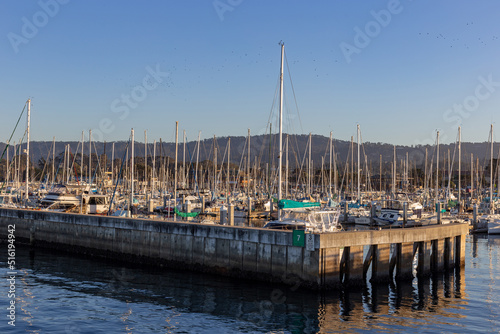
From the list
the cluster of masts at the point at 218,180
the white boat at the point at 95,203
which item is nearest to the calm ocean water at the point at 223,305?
the cluster of masts at the point at 218,180

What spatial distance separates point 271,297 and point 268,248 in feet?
10.5

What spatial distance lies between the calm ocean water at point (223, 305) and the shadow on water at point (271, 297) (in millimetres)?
46

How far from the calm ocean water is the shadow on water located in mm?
46

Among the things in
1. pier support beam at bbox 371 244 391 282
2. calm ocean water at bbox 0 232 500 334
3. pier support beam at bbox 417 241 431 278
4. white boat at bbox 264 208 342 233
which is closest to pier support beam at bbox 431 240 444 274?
calm ocean water at bbox 0 232 500 334

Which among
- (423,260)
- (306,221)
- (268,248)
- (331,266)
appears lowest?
(423,260)

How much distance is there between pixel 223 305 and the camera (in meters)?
23.0

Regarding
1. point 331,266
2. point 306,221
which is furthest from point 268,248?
point 306,221

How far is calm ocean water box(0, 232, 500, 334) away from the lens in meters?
20.1

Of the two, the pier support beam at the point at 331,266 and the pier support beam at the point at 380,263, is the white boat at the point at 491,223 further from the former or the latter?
the pier support beam at the point at 331,266

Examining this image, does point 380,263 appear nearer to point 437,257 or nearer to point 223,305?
point 437,257

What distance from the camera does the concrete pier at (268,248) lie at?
25.1 m

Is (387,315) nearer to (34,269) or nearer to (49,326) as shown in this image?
(49,326)

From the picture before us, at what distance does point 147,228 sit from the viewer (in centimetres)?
3341

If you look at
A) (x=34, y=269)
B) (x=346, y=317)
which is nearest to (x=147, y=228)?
(x=34, y=269)
